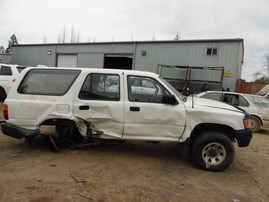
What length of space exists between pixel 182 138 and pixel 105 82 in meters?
1.91

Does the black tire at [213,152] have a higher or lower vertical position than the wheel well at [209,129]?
lower

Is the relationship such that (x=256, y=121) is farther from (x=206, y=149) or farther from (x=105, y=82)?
(x=105, y=82)

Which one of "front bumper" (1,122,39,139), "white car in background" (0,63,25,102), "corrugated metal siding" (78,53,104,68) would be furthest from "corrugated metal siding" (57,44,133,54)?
"front bumper" (1,122,39,139)

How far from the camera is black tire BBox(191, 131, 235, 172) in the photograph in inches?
196

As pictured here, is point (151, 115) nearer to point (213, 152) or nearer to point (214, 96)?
point (213, 152)

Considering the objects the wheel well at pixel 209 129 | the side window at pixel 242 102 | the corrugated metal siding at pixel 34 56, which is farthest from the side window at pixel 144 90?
the corrugated metal siding at pixel 34 56

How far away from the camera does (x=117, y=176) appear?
4.43m

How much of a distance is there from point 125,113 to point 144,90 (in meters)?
0.62

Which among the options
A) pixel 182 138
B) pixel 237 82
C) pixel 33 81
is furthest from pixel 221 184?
pixel 237 82

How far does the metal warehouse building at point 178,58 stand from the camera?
635 inches

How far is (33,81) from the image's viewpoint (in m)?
5.33

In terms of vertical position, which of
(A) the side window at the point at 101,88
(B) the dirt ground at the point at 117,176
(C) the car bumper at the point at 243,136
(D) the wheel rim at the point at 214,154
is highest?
(A) the side window at the point at 101,88

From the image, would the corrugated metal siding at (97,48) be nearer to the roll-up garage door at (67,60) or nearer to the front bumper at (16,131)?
the roll-up garage door at (67,60)

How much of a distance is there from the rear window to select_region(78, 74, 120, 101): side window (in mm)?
306
